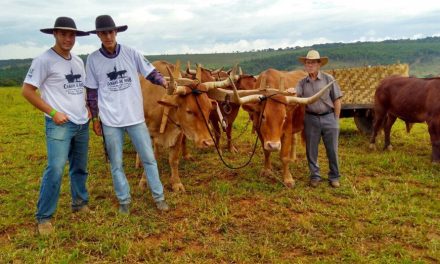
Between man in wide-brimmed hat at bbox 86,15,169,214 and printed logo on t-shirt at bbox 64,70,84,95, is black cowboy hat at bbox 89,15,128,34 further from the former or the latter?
printed logo on t-shirt at bbox 64,70,84,95

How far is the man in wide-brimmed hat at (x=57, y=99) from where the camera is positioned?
4781 millimetres

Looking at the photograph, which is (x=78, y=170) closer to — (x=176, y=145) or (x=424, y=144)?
(x=176, y=145)

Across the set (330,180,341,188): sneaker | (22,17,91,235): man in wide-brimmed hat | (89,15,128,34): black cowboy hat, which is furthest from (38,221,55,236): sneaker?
(330,180,341,188): sneaker

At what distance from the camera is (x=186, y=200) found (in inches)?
249

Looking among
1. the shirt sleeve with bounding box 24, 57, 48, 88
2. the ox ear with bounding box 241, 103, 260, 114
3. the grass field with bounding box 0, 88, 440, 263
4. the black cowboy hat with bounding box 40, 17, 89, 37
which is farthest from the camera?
the ox ear with bounding box 241, 103, 260, 114

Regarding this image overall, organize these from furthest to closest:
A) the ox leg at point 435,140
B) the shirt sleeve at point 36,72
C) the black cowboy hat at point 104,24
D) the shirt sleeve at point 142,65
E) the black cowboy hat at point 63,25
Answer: the ox leg at point 435,140
the shirt sleeve at point 142,65
the black cowboy hat at point 104,24
the black cowboy hat at point 63,25
the shirt sleeve at point 36,72

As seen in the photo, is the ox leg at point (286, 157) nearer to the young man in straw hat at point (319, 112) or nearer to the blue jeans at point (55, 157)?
the young man in straw hat at point (319, 112)

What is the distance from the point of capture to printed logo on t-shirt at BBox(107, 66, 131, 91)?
17.3ft

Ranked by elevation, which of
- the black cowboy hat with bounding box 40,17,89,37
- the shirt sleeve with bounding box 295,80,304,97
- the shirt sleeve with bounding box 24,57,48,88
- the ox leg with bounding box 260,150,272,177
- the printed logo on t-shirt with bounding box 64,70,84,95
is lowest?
the ox leg with bounding box 260,150,272,177

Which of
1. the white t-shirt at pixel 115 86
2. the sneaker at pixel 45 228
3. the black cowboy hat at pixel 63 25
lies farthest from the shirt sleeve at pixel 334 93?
the sneaker at pixel 45 228

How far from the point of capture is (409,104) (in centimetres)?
923

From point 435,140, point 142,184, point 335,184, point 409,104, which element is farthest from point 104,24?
point 409,104

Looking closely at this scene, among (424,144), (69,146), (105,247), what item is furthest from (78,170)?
(424,144)

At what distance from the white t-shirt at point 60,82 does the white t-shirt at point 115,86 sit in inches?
7.7
